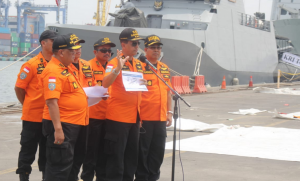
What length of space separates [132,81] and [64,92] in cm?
83

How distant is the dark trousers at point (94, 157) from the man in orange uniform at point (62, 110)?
2.50 ft

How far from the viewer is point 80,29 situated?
20.1 metres

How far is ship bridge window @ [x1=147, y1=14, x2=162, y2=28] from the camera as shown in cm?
2295

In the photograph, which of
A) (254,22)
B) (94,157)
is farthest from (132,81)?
(254,22)

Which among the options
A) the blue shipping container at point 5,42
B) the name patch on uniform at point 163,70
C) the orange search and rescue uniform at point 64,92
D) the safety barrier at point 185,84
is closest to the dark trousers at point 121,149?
the orange search and rescue uniform at point 64,92

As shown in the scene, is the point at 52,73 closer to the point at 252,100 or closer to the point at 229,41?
the point at 252,100

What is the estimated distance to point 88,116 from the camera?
4480mm

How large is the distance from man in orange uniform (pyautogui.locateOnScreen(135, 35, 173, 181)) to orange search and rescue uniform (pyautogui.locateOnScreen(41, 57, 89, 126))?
999 mm

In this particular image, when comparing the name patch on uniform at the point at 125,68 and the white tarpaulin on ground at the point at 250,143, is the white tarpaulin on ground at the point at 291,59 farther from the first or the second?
the name patch on uniform at the point at 125,68

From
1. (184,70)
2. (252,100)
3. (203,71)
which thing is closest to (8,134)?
(252,100)

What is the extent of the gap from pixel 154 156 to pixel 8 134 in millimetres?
4341

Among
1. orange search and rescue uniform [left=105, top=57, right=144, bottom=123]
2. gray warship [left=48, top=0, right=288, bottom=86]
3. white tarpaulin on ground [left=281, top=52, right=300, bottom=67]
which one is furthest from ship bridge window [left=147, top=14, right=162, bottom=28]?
orange search and rescue uniform [left=105, top=57, right=144, bottom=123]

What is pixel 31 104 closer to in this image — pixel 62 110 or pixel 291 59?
pixel 62 110

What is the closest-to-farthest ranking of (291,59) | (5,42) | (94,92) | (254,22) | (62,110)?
1. (62,110)
2. (94,92)
3. (254,22)
4. (291,59)
5. (5,42)
